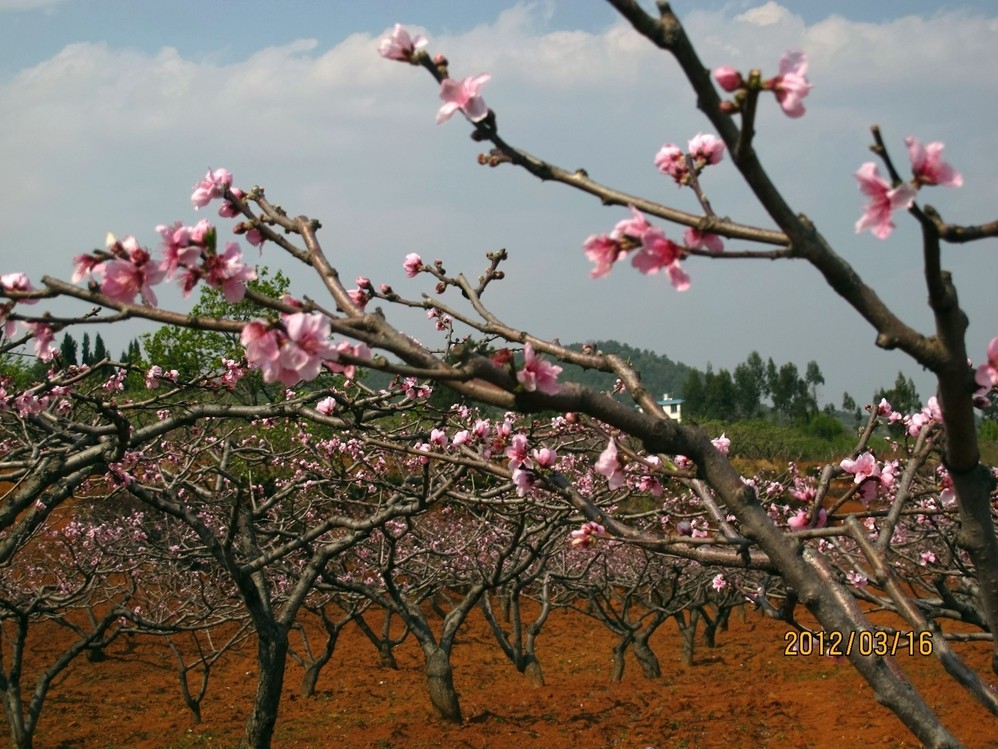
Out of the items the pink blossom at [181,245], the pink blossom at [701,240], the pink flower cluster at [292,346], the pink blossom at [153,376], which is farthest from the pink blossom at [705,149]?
the pink blossom at [153,376]

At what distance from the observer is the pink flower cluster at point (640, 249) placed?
1465mm

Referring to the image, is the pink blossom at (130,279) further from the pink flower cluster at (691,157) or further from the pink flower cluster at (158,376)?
the pink flower cluster at (158,376)

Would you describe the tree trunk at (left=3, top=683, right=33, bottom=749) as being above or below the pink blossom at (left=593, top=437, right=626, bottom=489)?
below

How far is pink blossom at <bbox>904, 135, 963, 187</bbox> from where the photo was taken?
127cm

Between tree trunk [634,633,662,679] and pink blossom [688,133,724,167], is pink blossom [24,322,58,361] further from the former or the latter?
tree trunk [634,633,662,679]

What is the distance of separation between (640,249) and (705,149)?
1.50ft

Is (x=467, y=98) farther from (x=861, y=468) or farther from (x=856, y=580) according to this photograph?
(x=856, y=580)

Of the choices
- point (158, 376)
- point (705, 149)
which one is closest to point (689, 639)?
point (158, 376)

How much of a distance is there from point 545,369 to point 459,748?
8191mm

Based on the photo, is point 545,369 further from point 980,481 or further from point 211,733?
point 211,733

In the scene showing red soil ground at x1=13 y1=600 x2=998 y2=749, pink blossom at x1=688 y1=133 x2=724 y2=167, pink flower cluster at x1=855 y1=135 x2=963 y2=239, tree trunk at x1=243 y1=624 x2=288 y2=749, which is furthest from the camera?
red soil ground at x1=13 y1=600 x2=998 y2=749

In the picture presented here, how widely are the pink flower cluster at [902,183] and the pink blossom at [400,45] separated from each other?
34.7 inches

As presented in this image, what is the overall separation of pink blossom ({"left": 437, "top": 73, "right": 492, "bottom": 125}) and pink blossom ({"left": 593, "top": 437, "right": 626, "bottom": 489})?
2.82ft

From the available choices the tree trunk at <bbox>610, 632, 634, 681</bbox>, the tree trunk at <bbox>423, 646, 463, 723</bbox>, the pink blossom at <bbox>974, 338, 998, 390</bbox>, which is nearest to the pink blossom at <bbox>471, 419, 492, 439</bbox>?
the pink blossom at <bbox>974, 338, 998, 390</bbox>
